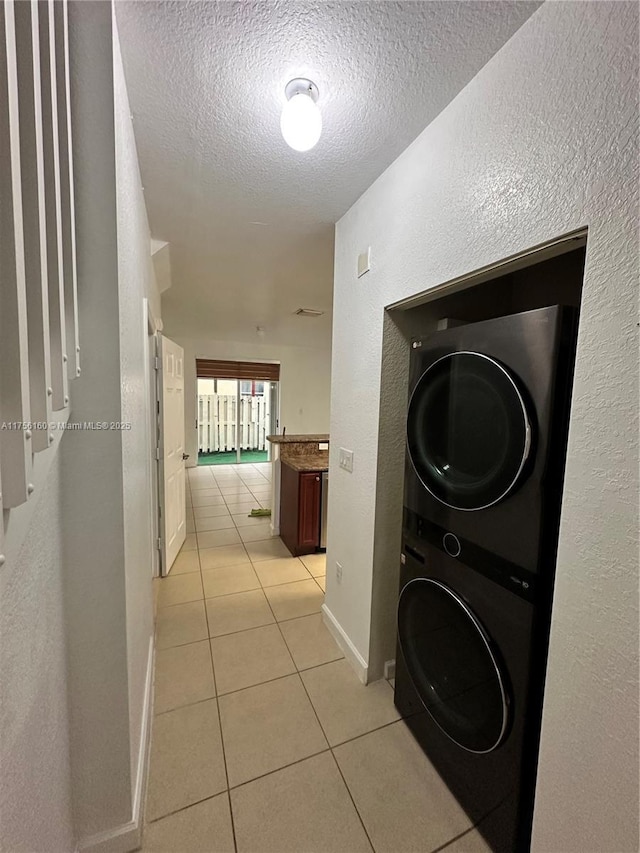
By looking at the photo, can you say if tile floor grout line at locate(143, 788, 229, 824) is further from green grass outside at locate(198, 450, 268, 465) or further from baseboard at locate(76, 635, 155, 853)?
green grass outside at locate(198, 450, 268, 465)

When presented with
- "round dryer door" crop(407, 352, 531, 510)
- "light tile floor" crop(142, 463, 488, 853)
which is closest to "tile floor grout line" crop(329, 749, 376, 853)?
"light tile floor" crop(142, 463, 488, 853)

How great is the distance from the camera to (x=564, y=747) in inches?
32.6

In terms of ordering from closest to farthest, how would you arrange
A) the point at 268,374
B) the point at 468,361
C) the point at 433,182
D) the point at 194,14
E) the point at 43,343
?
A: 1. the point at 43,343
2. the point at 194,14
3. the point at 468,361
4. the point at 433,182
5. the point at 268,374

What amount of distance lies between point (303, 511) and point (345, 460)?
1.26m

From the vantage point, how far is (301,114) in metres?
1.07

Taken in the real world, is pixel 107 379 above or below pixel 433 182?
below

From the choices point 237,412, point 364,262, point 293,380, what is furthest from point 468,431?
point 237,412

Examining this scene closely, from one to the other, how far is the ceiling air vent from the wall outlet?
2505 mm

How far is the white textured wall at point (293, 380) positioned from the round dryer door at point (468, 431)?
5734mm

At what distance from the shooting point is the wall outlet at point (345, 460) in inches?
73.5

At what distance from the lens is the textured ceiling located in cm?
92

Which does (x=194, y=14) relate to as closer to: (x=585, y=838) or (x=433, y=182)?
(x=433, y=182)

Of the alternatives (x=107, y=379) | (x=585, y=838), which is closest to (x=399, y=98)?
(x=107, y=379)

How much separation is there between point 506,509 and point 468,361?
484 mm
